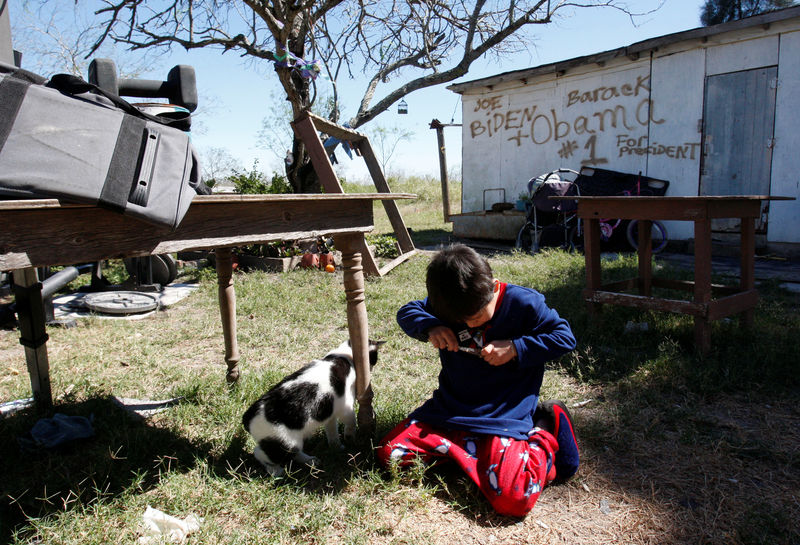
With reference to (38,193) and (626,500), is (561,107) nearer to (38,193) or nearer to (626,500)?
(626,500)

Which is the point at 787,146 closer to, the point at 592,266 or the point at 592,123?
the point at 592,123

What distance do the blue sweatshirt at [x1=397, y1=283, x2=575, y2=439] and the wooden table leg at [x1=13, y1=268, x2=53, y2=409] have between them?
1.81 m

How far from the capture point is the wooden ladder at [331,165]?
606 centimetres

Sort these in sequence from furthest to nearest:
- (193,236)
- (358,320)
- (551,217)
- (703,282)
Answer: (551,217)
(703,282)
(358,320)
(193,236)

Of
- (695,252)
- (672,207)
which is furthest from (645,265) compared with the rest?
(672,207)

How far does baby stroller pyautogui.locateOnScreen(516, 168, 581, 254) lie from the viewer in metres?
7.82

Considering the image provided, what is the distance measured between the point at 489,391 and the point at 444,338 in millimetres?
298

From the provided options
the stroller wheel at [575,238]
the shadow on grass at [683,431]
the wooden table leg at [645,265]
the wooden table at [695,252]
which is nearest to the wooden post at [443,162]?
the stroller wheel at [575,238]

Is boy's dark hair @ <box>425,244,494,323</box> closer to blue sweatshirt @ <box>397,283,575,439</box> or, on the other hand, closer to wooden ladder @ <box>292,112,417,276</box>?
blue sweatshirt @ <box>397,283,575,439</box>

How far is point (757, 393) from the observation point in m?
2.82

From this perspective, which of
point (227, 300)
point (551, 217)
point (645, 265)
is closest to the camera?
point (227, 300)

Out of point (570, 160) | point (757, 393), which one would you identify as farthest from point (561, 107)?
point (757, 393)

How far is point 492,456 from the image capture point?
6.44ft

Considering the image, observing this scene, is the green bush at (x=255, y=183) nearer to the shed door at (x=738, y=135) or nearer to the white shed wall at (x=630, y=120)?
the white shed wall at (x=630, y=120)
